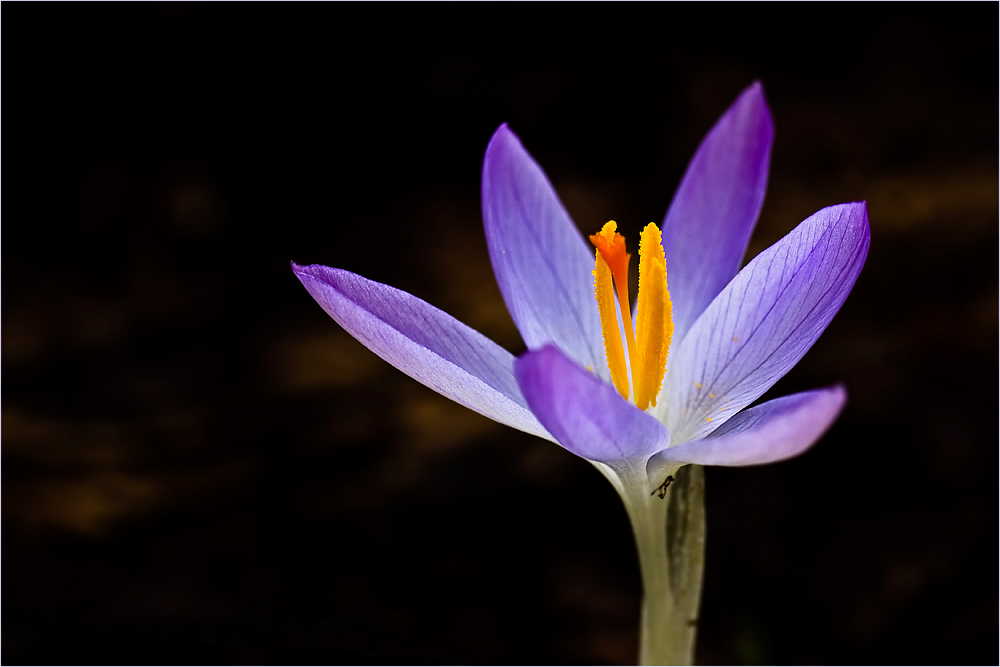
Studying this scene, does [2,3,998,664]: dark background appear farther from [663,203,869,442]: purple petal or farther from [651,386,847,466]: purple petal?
[651,386,847,466]: purple petal

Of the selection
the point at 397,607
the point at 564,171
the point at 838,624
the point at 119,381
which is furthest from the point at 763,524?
the point at 119,381

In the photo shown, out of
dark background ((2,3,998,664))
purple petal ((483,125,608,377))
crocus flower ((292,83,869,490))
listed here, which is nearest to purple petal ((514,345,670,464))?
crocus flower ((292,83,869,490))

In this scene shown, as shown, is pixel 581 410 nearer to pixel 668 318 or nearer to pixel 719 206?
pixel 668 318

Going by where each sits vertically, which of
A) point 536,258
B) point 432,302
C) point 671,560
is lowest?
point 671,560

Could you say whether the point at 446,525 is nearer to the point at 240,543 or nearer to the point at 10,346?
the point at 240,543

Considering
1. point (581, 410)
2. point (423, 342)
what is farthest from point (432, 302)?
point (581, 410)

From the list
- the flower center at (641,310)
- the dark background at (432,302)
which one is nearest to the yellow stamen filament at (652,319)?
the flower center at (641,310)
